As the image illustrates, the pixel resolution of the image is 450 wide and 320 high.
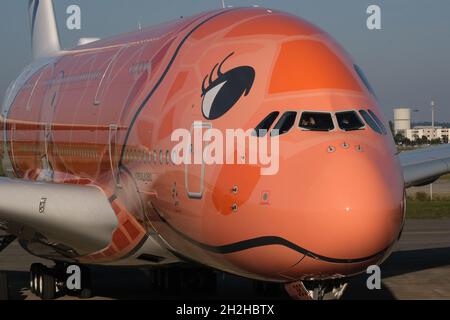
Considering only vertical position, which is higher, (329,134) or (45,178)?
(329,134)

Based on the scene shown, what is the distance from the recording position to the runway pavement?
2097cm

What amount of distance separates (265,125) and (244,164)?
585 mm

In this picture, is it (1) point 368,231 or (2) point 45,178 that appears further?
(2) point 45,178

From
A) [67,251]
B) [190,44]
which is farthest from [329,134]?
[67,251]

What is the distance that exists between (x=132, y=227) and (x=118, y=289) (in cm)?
648

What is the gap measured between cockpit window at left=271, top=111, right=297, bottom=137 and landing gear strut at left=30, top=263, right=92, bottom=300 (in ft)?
30.9

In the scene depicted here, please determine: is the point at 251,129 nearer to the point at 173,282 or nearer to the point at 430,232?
the point at 173,282

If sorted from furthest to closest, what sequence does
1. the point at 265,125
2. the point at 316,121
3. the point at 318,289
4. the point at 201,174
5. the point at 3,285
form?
the point at 3,285 → the point at 201,174 → the point at 318,289 → the point at 265,125 → the point at 316,121

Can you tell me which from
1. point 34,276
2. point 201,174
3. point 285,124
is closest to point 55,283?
point 34,276

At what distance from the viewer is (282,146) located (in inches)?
483

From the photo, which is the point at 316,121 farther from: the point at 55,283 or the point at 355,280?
the point at 355,280

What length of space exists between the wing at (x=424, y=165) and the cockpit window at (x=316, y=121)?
9.35m

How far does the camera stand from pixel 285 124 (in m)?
12.5

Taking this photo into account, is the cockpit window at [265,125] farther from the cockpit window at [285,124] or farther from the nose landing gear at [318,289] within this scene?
the nose landing gear at [318,289]
